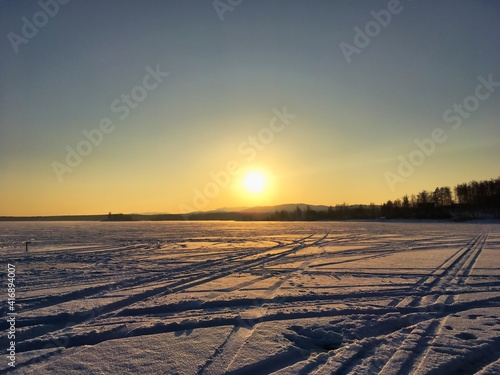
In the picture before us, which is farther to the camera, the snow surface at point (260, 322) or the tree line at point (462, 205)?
the tree line at point (462, 205)

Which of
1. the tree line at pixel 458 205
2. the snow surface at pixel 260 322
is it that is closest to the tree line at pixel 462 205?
the tree line at pixel 458 205

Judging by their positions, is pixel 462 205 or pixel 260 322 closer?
pixel 260 322

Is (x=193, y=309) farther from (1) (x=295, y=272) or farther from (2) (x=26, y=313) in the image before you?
(1) (x=295, y=272)

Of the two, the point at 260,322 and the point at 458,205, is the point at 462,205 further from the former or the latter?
the point at 260,322

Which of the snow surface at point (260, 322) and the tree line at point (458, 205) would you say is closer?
the snow surface at point (260, 322)

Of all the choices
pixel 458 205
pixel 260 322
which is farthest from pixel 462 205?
pixel 260 322

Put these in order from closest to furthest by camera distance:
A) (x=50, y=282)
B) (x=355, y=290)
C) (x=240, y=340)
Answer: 1. (x=240, y=340)
2. (x=355, y=290)
3. (x=50, y=282)

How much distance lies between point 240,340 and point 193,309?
2067mm

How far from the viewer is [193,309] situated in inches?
268

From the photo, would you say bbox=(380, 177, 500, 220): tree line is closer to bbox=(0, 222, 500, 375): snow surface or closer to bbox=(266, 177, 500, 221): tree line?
bbox=(266, 177, 500, 221): tree line

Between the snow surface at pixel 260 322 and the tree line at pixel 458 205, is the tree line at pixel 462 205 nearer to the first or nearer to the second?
the tree line at pixel 458 205

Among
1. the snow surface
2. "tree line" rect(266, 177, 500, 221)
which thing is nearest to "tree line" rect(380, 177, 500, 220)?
"tree line" rect(266, 177, 500, 221)

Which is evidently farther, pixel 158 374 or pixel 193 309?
pixel 193 309

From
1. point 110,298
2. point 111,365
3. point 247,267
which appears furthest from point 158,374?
point 247,267
